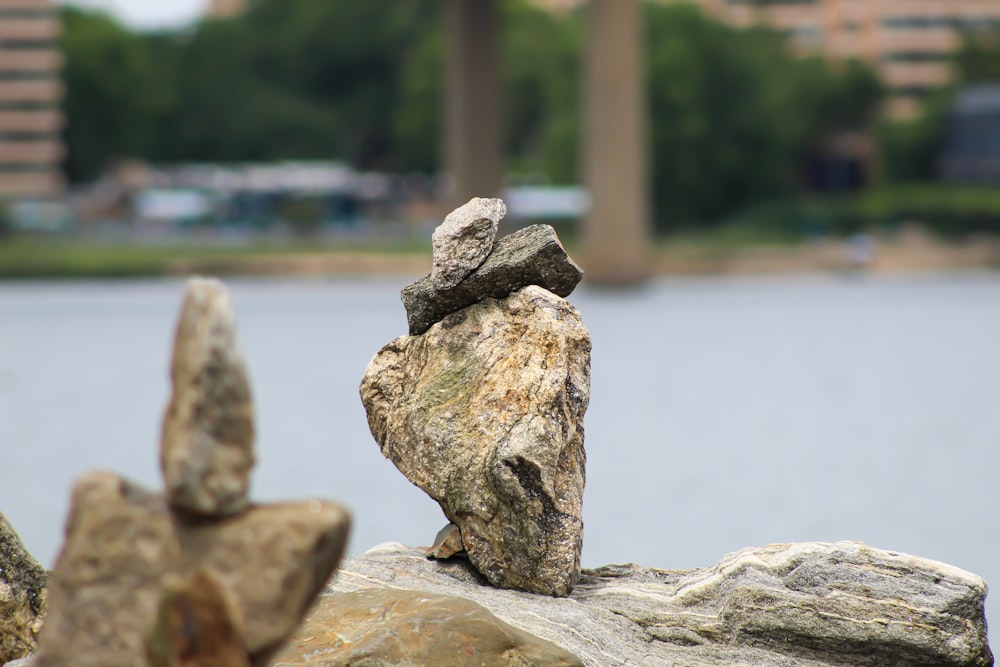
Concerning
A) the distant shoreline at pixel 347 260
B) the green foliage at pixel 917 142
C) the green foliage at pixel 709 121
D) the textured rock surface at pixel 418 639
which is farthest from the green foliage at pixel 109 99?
the textured rock surface at pixel 418 639

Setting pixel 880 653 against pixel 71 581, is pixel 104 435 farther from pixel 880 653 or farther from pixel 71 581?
pixel 71 581

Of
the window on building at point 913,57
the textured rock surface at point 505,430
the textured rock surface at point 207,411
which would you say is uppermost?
the window on building at point 913,57

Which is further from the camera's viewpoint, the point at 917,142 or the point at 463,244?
the point at 917,142

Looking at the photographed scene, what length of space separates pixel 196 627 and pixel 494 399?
4.18 meters

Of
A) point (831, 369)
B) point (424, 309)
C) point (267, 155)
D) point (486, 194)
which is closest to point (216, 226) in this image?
point (486, 194)

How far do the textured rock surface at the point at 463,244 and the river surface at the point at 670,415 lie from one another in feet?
9.60

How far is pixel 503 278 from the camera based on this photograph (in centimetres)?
950

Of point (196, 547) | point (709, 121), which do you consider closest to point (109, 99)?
point (709, 121)

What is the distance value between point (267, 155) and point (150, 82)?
1030 cm

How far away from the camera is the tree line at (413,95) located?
8144cm

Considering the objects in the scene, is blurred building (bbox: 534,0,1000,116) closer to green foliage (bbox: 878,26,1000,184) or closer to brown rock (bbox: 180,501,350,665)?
green foliage (bbox: 878,26,1000,184)

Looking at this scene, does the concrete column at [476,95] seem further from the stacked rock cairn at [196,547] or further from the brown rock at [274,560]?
the brown rock at [274,560]

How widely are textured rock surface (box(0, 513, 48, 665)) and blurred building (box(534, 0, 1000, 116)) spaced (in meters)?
108

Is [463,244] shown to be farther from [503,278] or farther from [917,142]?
[917,142]
